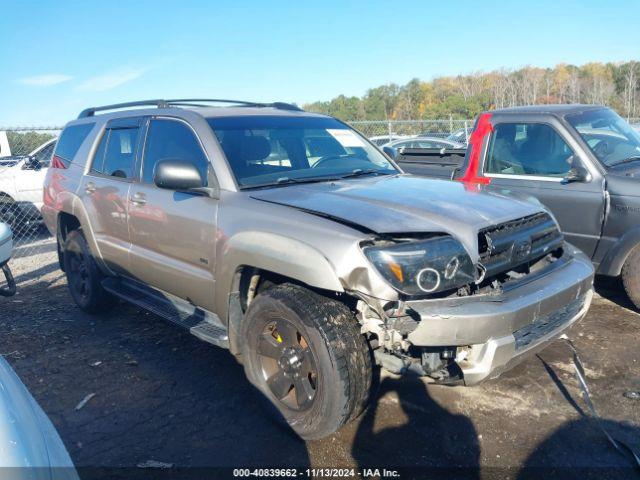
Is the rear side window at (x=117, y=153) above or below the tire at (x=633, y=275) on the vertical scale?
above

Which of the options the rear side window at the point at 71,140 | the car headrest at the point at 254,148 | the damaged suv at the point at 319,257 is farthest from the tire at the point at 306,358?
the rear side window at the point at 71,140

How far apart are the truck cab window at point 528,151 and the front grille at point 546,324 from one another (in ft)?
6.76

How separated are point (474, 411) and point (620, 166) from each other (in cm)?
284

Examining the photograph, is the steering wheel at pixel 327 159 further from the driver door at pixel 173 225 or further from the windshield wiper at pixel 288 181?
the driver door at pixel 173 225

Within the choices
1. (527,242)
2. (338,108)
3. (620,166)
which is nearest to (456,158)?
(620,166)

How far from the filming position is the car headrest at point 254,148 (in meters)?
3.66

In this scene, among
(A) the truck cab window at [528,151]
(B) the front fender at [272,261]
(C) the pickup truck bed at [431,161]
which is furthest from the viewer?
(C) the pickup truck bed at [431,161]

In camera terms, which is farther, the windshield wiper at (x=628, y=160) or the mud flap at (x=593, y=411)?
the windshield wiper at (x=628, y=160)

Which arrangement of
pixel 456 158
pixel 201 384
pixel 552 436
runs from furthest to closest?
pixel 456 158, pixel 201 384, pixel 552 436

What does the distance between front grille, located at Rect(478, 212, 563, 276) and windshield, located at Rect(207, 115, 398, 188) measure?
128cm

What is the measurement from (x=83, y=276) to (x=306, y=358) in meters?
3.26

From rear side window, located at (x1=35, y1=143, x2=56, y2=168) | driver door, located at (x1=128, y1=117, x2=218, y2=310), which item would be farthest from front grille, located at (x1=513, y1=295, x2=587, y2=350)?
rear side window, located at (x1=35, y1=143, x2=56, y2=168)

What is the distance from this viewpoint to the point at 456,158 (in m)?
7.00

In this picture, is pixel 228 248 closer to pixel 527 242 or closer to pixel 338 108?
pixel 527 242
